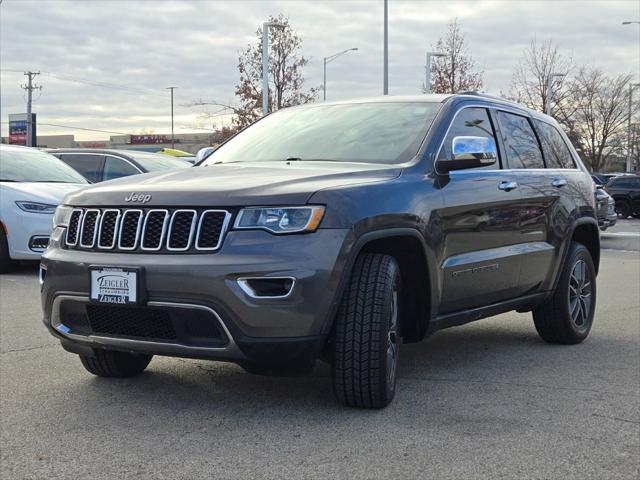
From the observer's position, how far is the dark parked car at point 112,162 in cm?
1245

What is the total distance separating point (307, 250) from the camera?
12.6 ft

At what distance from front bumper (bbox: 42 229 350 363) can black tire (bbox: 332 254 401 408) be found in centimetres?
15

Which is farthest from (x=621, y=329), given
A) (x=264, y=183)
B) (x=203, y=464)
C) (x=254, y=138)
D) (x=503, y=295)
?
(x=203, y=464)

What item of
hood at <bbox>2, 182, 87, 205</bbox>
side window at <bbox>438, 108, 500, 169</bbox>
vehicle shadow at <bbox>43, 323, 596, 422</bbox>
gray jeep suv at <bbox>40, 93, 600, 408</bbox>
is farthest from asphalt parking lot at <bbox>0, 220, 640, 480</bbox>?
hood at <bbox>2, 182, 87, 205</bbox>

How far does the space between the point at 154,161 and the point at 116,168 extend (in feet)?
1.88

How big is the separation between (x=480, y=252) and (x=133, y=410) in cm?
222

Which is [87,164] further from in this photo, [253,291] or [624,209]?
[624,209]

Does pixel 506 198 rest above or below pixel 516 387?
above

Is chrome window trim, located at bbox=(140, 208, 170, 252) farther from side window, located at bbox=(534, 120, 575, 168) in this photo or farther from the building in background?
the building in background

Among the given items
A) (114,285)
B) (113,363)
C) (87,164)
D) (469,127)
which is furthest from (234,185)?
(87,164)

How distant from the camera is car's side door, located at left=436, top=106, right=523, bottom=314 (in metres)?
4.77

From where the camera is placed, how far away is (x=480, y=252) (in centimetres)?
507

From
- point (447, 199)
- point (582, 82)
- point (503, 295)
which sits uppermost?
point (582, 82)

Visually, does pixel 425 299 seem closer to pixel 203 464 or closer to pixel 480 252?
pixel 480 252
